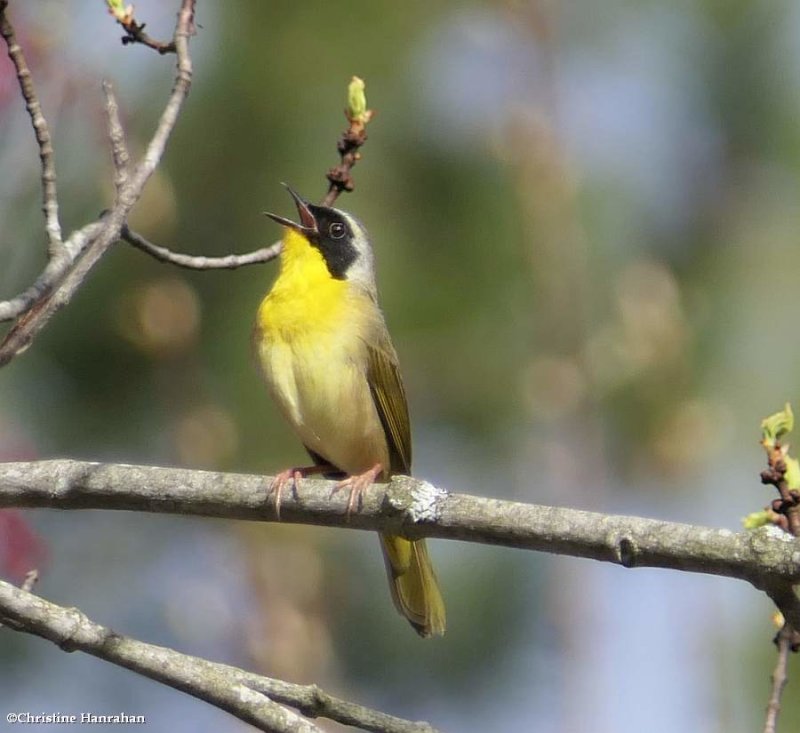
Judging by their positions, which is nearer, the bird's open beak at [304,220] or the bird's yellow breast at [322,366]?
the bird's yellow breast at [322,366]

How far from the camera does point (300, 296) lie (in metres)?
5.18

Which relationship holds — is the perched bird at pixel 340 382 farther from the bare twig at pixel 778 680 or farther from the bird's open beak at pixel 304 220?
the bare twig at pixel 778 680

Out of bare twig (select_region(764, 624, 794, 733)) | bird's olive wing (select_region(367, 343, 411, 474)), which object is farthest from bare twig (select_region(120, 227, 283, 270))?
bare twig (select_region(764, 624, 794, 733))

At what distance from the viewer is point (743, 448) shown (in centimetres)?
766

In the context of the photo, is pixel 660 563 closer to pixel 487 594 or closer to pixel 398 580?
pixel 398 580

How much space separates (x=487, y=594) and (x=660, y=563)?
4749 millimetres

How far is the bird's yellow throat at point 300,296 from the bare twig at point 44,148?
4.97 feet

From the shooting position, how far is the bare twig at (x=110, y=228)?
3.23 metres

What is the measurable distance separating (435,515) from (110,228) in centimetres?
116

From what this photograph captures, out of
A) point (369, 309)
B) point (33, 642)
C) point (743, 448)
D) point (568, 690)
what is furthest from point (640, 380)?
point (33, 642)

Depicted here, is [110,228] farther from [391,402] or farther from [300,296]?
[391,402]

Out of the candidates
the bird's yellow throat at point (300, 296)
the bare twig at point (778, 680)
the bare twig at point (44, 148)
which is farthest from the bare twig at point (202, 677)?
the bird's yellow throat at point (300, 296)

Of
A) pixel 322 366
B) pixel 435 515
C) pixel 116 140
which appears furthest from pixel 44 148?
pixel 322 366

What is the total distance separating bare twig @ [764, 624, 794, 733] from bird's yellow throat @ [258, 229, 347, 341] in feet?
7.48
